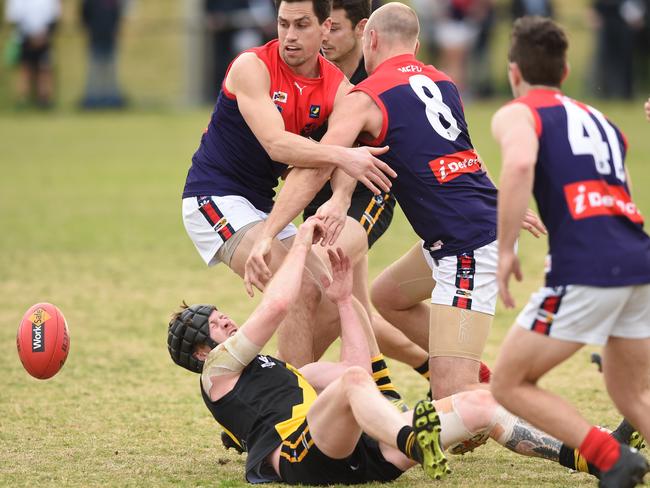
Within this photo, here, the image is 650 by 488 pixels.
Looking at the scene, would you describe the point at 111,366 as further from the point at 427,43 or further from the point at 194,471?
the point at 427,43

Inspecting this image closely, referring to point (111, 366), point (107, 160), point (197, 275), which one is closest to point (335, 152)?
point (111, 366)

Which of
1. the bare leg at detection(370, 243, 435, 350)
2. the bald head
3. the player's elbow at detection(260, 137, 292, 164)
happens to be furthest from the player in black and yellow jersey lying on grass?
the bald head

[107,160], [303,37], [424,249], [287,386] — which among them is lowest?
[107,160]

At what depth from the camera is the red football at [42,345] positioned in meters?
6.50

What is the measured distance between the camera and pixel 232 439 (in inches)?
230

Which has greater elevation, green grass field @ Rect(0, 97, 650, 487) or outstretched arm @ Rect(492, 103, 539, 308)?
outstretched arm @ Rect(492, 103, 539, 308)

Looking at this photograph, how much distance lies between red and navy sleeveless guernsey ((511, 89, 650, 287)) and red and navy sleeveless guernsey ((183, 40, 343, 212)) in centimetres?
184

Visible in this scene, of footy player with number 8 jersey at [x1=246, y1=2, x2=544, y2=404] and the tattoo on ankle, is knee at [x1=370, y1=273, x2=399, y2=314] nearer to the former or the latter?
footy player with number 8 jersey at [x1=246, y1=2, x2=544, y2=404]

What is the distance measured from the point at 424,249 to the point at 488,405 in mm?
1239

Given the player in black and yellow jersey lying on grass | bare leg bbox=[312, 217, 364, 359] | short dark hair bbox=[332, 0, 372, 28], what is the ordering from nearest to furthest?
the player in black and yellow jersey lying on grass
bare leg bbox=[312, 217, 364, 359]
short dark hair bbox=[332, 0, 372, 28]

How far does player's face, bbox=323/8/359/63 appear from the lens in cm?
714

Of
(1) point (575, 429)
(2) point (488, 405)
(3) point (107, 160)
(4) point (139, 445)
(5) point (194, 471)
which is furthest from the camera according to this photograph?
(3) point (107, 160)

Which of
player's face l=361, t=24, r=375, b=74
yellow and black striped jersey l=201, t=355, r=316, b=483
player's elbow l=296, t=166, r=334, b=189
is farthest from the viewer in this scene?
player's face l=361, t=24, r=375, b=74

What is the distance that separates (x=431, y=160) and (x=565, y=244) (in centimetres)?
133
